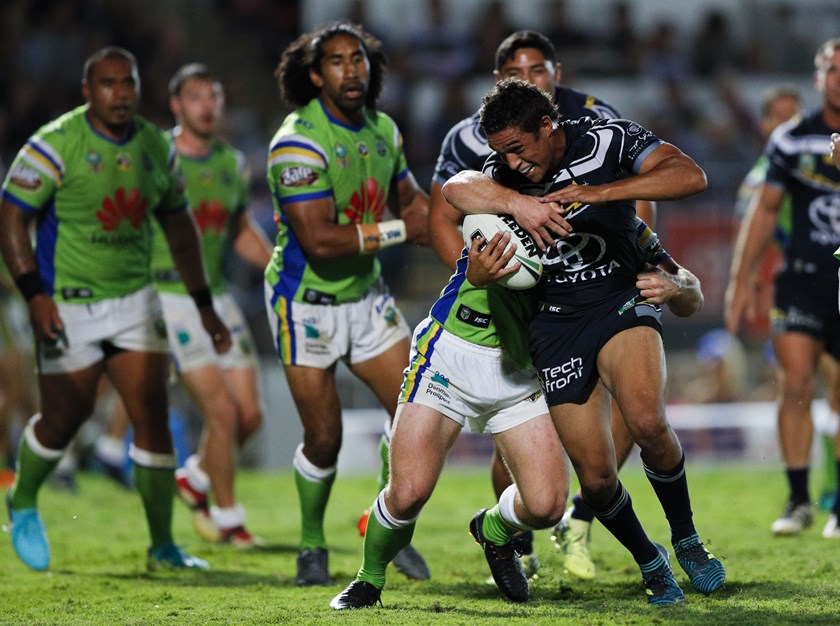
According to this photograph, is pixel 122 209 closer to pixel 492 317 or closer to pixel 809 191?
pixel 492 317

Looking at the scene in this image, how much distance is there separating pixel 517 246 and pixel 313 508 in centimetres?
224

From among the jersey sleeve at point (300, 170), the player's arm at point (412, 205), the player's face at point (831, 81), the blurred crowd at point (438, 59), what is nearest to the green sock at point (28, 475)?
the jersey sleeve at point (300, 170)

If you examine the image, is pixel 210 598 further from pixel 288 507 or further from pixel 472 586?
pixel 288 507

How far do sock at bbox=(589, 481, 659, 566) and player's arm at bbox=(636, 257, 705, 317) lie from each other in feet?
2.66

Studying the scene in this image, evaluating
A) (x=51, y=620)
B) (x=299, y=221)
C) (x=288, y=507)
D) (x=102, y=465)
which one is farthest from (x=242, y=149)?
(x=51, y=620)

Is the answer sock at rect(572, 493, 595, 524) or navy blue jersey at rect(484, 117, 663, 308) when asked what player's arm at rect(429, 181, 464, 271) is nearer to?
navy blue jersey at rect(484, 117, 663, 308)

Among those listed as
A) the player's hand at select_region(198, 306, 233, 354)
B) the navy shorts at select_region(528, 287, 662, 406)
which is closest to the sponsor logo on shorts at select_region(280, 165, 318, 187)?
the player's hand at select_region(198, 306, 233, 354)

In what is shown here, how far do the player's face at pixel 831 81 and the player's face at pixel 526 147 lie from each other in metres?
3.55

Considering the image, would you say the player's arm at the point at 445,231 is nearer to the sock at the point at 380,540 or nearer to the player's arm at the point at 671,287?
the player's arm at the point at 671,287

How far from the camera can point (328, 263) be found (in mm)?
6805

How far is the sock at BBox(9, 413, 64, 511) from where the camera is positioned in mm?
7477

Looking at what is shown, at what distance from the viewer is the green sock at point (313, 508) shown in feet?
22.5

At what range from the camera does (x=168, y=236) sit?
779 cm

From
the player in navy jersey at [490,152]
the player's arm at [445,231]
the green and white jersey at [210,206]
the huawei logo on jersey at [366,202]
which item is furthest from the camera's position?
the green and white jersey at [210,206]
